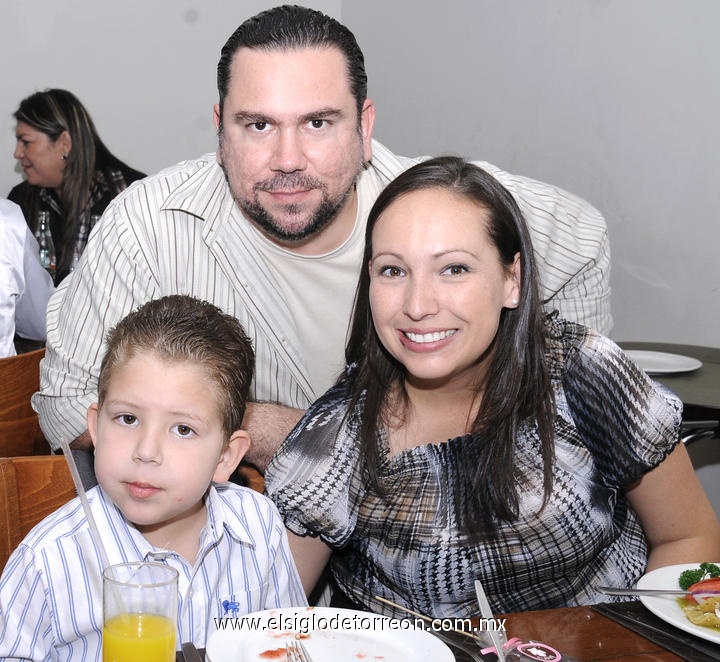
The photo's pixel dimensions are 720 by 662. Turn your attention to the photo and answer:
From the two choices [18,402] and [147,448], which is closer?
[147,448]

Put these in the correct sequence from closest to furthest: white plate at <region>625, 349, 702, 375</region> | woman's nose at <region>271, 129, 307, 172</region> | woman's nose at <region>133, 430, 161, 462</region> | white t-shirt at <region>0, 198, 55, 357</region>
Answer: woman's nose at <region>133, 430, 161, 462</region>
woman's nose at <region>271, 129, 307, 172</region>
white plate at <region>625, 349, 702, 375</region>
white t-shirt at <region>0, 198, 55, 357</region>

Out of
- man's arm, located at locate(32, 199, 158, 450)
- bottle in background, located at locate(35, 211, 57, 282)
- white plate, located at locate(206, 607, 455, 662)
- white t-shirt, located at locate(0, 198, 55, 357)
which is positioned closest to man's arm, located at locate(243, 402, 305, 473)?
man's arm, located at locate(32, 199, 158, 450)

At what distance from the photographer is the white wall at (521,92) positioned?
12.0 ft

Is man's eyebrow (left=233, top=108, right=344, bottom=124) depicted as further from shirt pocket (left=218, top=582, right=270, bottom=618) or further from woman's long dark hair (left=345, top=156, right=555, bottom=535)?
shirt pocket (left=218, top=582, right=270, bottom=618)

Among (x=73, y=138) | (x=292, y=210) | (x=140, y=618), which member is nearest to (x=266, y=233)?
(x=292, y=210)

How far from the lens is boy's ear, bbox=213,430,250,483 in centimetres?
158

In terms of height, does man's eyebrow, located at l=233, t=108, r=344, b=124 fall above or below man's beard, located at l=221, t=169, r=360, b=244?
above

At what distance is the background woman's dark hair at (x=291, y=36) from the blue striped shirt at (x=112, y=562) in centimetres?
108

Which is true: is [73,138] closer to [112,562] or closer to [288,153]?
[288,153]

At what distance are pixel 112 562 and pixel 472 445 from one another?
2.17 ft

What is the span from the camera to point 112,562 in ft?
4.83

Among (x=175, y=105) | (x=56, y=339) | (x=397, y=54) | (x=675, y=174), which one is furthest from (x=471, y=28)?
(x=56, y=339)

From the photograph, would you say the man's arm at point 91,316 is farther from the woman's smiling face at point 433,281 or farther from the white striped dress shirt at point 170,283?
the woman's smiling face at point 433,281

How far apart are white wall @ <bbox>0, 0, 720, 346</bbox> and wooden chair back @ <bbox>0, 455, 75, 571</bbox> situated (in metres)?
2.73
